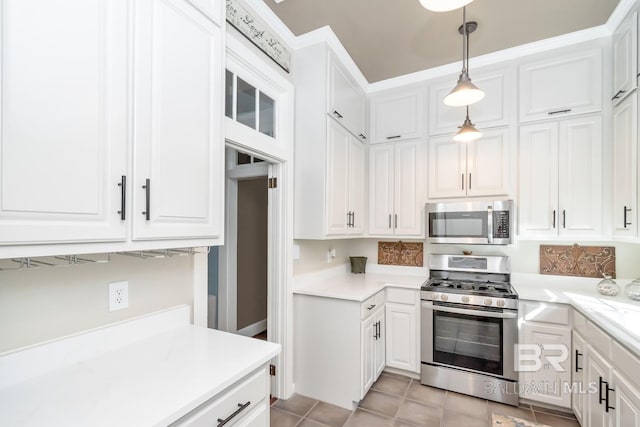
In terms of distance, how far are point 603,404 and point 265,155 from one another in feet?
8.24

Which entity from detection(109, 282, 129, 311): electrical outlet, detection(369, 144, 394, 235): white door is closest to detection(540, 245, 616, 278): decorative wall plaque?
detection(369, 144, 394, 235): white door

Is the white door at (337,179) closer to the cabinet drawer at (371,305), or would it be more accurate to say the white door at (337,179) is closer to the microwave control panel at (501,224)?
the cabinet drawer at (371,305)

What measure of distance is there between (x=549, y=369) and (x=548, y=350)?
0.46 feet

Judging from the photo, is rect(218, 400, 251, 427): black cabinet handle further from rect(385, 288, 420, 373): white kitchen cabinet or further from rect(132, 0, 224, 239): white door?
rect(385, 288, 420, 373): white kitchen cabinet

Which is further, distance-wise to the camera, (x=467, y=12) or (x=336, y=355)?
(x=336, y=355)

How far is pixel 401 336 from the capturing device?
2766 mm

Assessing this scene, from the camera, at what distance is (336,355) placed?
238 cm

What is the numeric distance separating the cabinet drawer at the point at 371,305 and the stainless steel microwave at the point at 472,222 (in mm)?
744

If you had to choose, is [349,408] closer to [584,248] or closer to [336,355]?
[336,355]

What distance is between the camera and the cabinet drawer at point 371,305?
235cm

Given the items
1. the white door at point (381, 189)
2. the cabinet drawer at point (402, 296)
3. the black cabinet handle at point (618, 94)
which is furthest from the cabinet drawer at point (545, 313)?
the black cabinet handle at point (618, 94)

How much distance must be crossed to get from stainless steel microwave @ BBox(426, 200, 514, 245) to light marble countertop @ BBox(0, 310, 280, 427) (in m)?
2.02

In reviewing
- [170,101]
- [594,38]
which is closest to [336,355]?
[170,101]

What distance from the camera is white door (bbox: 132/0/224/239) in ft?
3.63
